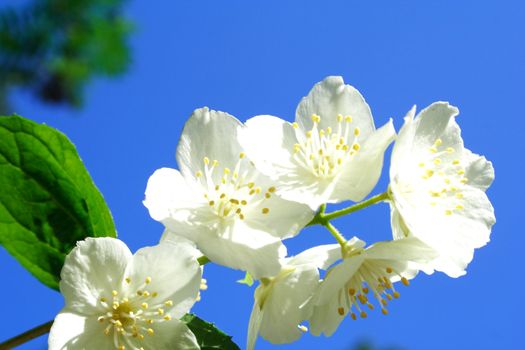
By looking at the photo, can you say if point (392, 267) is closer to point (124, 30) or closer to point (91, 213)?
point (91, 213)

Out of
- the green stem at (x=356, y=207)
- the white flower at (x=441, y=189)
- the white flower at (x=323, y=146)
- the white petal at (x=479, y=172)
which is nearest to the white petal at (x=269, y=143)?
the white flower at (x=323, y=146)

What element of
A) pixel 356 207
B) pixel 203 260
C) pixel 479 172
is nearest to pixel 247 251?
pixel 203 260

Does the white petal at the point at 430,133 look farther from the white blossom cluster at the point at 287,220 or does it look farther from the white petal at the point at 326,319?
the white petal at the point at 326,319

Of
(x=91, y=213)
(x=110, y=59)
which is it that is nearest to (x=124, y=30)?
(x=110, y=59)

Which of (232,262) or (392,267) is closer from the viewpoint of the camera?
(232,262)

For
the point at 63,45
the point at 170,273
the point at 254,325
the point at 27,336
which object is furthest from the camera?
the point at 63,45

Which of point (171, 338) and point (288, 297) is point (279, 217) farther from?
point (171, 338)
